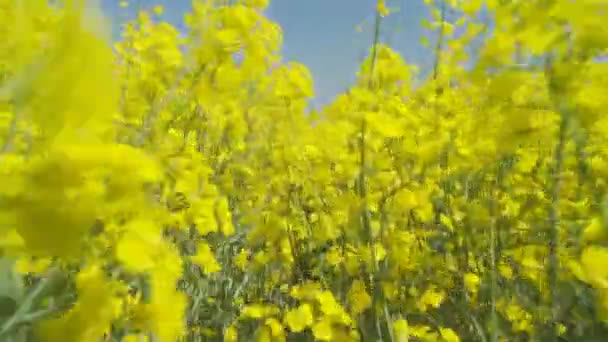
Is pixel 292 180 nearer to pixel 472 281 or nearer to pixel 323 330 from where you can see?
pixel 323 330

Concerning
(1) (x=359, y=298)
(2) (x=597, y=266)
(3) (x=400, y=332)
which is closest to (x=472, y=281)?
(1) (x=359, y=298)

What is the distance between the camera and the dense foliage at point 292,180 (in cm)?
44

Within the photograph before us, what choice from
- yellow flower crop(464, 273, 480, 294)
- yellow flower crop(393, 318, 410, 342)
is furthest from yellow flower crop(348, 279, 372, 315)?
yellow flower crop(464, 273, 480, 294)

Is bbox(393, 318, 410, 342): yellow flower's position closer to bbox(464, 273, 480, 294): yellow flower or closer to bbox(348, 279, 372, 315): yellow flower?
bbox(348, 279, 372, 315): yellow flower

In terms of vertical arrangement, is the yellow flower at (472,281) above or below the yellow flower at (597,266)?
below

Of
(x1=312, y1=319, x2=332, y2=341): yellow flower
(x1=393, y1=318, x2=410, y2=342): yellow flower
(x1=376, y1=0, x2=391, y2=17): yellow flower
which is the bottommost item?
(x1=312, y1=319, x2=332, y2=341): yellow flower

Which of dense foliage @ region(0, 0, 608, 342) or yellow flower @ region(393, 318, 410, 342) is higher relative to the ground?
dense foliage @ region(0, 0, 608, 342)

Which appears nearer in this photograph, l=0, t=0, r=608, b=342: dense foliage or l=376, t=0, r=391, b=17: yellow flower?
l=0, t=0, r=608, b=342: dense foliage

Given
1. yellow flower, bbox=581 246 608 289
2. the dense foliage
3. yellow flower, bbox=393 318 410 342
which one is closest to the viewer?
the dense foliage

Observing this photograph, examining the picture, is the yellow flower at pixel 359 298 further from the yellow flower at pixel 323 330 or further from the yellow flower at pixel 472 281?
the yellow flower at pixel 472 281

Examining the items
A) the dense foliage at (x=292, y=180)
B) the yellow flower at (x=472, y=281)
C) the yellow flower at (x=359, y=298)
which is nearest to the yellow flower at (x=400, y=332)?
the dense foliage at (x=292, y=180)

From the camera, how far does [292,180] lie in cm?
238

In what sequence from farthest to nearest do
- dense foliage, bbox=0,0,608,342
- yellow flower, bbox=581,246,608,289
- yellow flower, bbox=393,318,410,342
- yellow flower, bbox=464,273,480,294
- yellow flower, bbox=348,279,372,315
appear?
yellow flower, bbox=464,273,480,294 → yellow flower, bbox=348,279,372,315 → yellow flower, bbox=393,318,410,342 → yellow flower, bbox=581,246,608,289 → dense foliage, bbox=0,0,608,342

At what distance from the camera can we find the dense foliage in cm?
44
